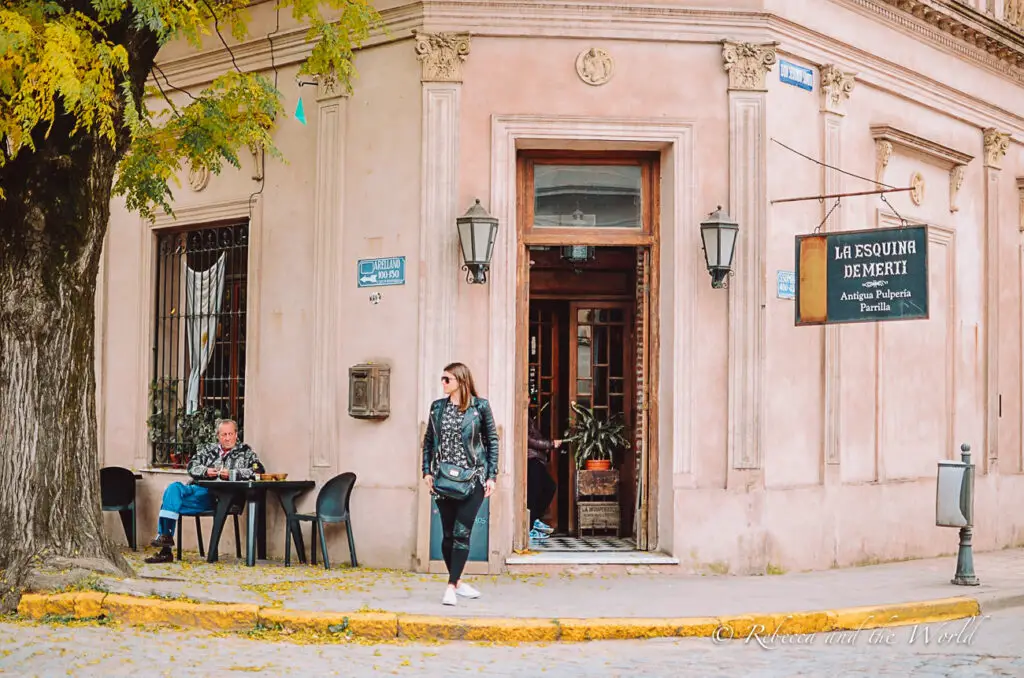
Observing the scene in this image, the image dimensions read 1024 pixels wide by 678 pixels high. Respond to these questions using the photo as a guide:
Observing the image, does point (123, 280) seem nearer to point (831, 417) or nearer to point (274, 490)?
point (274, 490)

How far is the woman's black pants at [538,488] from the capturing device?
1473 cm

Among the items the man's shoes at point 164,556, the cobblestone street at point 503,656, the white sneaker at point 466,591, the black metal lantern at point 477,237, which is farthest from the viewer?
the man's shoes at point 164,556

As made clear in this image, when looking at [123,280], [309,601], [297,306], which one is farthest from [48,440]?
[123,280]

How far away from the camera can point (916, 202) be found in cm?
1545

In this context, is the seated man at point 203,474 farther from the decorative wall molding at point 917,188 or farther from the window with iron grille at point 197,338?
the decorative wall molding at point 917,188

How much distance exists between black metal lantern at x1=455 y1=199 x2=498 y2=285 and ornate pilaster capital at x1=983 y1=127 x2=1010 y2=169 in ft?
25.2

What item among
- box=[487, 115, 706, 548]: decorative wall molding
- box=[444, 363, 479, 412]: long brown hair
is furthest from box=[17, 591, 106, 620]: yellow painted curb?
box=[487, 115, 706, 548]: decorative wall molding

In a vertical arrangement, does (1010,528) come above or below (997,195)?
below

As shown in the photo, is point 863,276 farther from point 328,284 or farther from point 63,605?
point 63,605

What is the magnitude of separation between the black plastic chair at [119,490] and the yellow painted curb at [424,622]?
4.44m

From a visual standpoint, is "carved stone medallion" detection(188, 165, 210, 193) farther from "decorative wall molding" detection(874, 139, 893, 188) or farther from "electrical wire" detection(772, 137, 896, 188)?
"decorative wall molding" detection(874, 139, 893, 188)

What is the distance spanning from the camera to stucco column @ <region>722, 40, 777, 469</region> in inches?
497

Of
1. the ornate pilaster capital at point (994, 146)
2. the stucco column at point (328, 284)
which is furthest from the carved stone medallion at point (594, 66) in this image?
the ornate pilaster capital at point (994, 146)

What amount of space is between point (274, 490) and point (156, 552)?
1.97m
